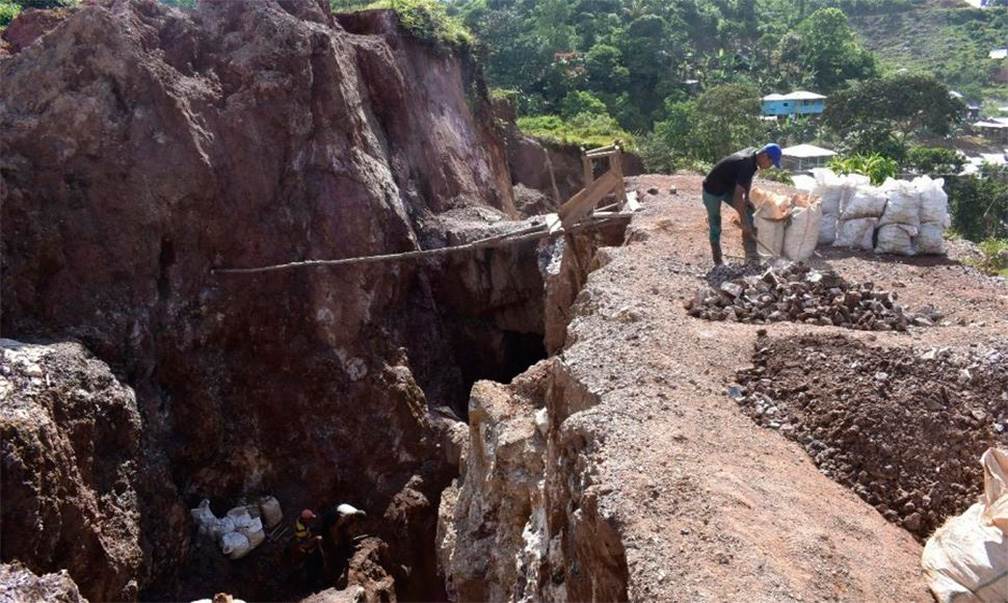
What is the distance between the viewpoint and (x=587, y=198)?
10812 mm

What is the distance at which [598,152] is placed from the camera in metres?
10.8

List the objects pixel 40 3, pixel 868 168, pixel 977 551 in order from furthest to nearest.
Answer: pixel 40 3 < pixel 868 168 < pixel 977 551

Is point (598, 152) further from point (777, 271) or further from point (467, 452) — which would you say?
point (467, 452)

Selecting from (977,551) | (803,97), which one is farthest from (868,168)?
(803,97)

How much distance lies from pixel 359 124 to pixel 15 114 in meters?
4.97

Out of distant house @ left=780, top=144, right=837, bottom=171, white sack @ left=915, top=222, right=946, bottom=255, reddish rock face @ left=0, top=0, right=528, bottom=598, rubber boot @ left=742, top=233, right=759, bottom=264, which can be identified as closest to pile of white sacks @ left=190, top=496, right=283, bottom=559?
reddish rock face @ left=0, top=0, right=528, bottom=598

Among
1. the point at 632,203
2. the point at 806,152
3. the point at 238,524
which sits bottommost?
the point at 238,524

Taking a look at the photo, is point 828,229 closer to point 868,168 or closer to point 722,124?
point 868,168

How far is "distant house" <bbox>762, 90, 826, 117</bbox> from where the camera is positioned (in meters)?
39.3

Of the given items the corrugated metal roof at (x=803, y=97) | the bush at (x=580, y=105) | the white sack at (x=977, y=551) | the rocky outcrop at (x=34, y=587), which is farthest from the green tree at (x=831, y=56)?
the rocky outcrop at (x=34, y=587)

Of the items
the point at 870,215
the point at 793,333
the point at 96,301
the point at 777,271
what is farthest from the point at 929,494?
the point at 96,301

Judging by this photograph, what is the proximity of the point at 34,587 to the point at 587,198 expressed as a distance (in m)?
7.65

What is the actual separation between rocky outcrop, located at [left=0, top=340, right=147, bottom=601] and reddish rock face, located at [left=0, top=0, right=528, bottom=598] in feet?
1.44

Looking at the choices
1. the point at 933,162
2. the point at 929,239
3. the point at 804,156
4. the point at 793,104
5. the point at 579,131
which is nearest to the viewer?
the point at 929,239
